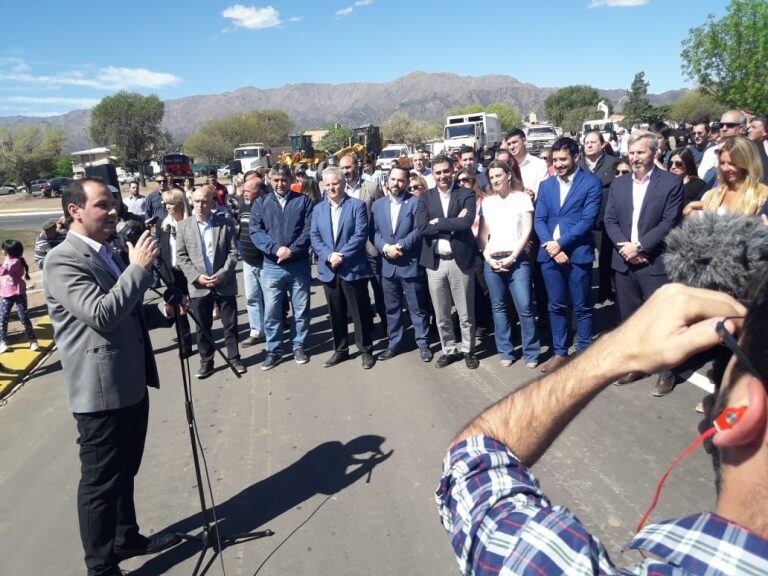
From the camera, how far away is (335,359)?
6.00m

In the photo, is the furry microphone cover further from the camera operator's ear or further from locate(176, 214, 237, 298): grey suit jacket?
locate(176, 214, 237, 298): grey suit jacket

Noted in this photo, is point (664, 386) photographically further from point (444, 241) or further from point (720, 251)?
point (720, 251)

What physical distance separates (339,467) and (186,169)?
51.3m

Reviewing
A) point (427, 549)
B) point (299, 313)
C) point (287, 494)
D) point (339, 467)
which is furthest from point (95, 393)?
point (299, 313)

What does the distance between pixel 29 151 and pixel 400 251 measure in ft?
244

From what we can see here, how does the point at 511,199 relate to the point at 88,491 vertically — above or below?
above

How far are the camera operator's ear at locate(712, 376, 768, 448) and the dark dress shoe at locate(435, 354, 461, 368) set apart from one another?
15.9ft

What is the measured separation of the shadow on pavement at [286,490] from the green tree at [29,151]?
7028 cm

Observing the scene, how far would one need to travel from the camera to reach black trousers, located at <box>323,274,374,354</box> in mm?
5922

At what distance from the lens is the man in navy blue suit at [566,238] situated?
17.0ft

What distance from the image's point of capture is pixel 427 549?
9.91 ft

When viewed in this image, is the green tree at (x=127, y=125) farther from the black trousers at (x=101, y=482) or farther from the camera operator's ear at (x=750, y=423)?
the camera operator's ear at (x=750, y=423)

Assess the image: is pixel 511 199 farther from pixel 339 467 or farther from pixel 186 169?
pixel 186 169

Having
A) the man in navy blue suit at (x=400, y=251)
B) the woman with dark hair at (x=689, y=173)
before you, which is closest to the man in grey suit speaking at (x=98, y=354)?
the man in navy blue suit at (x=400, y=251)
